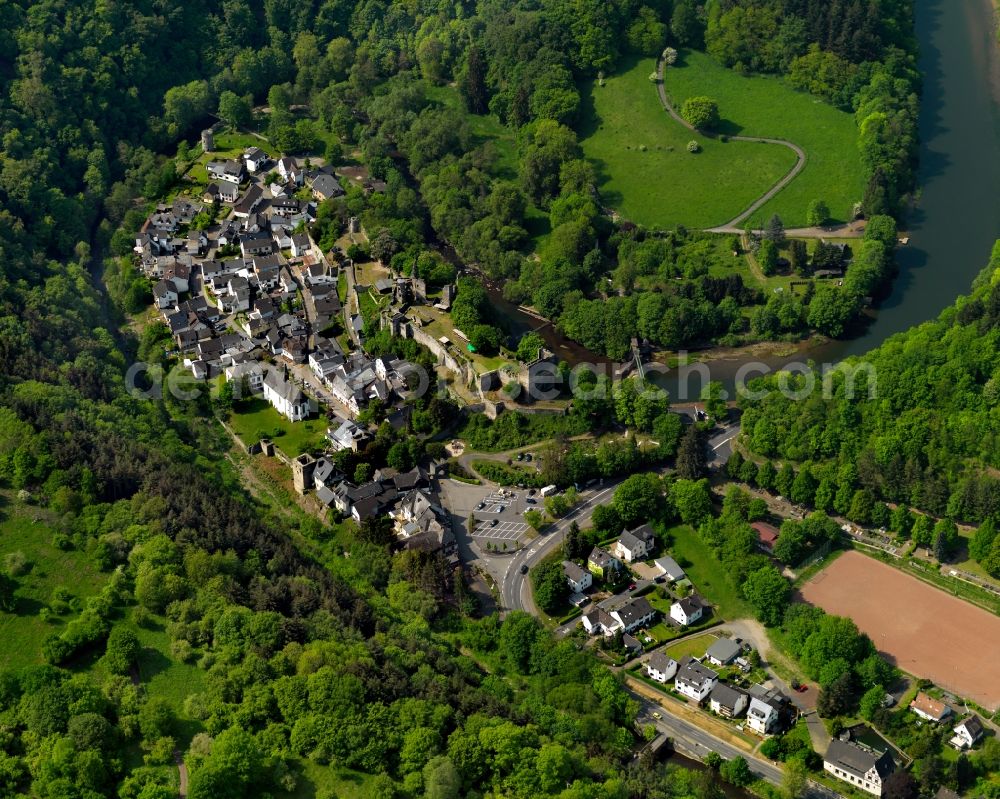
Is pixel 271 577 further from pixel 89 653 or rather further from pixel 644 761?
pixel 644 761

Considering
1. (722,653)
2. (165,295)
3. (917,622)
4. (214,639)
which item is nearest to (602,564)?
(722,653)

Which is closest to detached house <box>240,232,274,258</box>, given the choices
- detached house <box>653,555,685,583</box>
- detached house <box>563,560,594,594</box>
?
detached house <box>563,560,594,594</box>

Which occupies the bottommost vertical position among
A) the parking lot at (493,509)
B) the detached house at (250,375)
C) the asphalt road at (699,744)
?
the detached house at (250,375)

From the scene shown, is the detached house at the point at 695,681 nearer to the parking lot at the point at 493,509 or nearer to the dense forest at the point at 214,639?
the dense forest at the point at 214,639

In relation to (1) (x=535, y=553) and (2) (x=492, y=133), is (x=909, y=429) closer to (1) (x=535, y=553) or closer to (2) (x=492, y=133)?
(1) (x=535, y=553)

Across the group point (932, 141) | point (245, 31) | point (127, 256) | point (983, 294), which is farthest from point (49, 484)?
point (932, 141)

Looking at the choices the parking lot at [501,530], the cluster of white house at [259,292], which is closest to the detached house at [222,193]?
the cluster of white house at [259,292]
